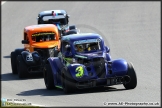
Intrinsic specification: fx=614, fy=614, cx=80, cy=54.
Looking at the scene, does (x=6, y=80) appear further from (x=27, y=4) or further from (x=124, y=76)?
(x=27, y=4)

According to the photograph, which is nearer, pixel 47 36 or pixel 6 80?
pixel 6 80

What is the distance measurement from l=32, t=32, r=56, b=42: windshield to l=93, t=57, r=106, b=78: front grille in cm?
648

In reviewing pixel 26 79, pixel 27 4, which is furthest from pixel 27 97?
pixel 27 4

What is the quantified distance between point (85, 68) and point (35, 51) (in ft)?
19.0

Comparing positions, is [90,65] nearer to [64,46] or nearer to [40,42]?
[64,46]

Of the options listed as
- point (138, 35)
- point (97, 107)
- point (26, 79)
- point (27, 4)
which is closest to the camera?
point (97, 107)

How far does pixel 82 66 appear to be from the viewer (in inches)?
598

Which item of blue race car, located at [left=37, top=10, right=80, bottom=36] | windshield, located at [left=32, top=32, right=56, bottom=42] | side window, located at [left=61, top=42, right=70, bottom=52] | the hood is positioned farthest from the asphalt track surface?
blue race car, located at [left=37, top=10, right=80, bottom=36]

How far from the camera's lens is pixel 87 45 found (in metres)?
16.4

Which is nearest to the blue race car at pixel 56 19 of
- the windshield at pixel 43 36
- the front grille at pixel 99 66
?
the windshield at pixel 43 36

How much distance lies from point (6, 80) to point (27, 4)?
20933mm

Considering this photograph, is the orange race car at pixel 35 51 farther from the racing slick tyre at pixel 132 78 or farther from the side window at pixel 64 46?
the racing slick tyre at pixel 132 78

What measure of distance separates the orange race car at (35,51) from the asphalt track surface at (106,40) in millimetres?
352

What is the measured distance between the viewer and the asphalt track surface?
1435 cm
